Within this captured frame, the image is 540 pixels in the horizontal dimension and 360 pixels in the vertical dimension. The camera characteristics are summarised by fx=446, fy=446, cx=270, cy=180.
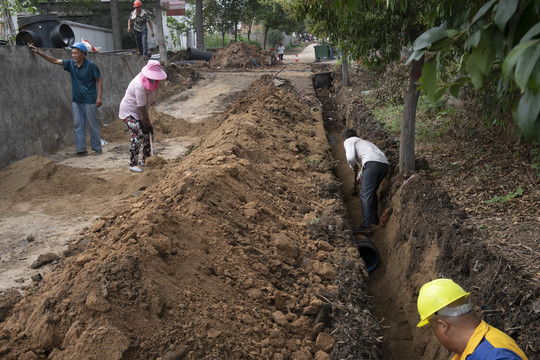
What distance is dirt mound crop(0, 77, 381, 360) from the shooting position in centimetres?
296

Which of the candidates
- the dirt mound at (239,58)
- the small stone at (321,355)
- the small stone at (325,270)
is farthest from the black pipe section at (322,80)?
the small stone at (321,355)

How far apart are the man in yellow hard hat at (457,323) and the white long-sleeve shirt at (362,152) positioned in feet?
14.7

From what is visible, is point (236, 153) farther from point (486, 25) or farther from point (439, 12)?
point (486, 25)

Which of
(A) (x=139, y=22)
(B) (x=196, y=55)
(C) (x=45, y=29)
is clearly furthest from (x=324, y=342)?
(B) (x=196, y=55)

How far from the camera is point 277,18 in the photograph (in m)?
27.4

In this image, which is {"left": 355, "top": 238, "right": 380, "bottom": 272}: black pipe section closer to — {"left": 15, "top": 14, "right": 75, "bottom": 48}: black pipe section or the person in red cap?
{"left": 15, "top": 14, "right": 75, "bottom": 48}: black pipe section

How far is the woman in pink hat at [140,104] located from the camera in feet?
22.7

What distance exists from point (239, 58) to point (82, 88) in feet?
42.9

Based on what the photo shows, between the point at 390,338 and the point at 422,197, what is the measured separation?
6.02 ft

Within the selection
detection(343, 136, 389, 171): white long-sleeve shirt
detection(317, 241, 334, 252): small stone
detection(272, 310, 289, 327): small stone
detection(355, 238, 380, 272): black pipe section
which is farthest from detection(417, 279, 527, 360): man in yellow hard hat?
detection(343, 136, 389, 171): white long-sleeve shirt

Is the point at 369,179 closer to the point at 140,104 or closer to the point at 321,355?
the point at 140,104

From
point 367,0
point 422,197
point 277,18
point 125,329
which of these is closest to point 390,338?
point 422,197

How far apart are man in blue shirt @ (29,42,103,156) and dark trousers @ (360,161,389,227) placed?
16.2 ft

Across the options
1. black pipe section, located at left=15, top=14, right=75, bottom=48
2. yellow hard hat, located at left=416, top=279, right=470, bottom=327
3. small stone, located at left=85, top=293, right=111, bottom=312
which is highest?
black pipe section, located at left=15, top=14, right=75, bottom=48
